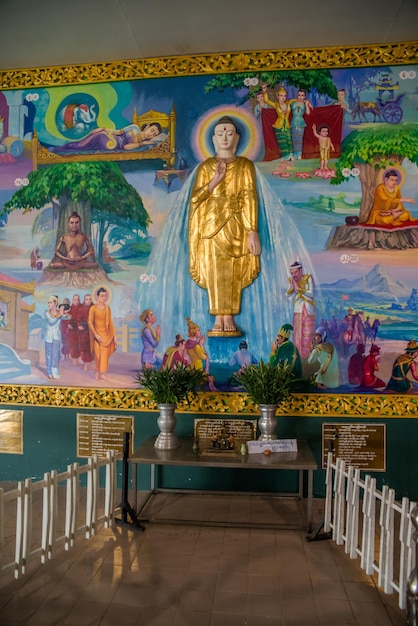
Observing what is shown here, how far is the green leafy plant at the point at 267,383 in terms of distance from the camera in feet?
16.3

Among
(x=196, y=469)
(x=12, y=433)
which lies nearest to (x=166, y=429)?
(x=196, y=469)

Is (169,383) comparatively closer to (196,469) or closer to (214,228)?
(196,469)

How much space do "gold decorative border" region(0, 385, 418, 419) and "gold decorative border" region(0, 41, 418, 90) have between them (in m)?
3.61

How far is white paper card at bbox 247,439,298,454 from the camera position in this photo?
4809 millimetres

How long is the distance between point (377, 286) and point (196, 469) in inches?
111

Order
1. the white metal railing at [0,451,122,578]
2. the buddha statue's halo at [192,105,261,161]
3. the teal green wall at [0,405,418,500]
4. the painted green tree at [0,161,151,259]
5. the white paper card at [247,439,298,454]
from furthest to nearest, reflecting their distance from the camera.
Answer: the painted green tree at [0,161,151,259] → the buddha statue's halo at [192,105,261,161] → the teal green wall at [0,405,418,500] → the white paper card at [247,439,298,454] → the white metal railing at [0,451,122,578]

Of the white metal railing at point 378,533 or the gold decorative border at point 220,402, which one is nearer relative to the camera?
the white metal railing at point 378,533

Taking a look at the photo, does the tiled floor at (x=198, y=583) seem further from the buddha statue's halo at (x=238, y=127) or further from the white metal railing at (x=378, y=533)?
the buddha statue's halo at (x=238, y=127)

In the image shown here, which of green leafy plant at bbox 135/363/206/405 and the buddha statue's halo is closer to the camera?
green leafy plant at bbox 135/363/206/405

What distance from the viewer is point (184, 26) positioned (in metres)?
5.15

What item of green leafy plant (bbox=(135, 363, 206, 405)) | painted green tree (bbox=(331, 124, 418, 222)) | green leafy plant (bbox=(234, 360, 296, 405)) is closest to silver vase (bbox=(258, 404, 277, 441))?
green leafy plant (bbox=(234, 360, 296, 405))

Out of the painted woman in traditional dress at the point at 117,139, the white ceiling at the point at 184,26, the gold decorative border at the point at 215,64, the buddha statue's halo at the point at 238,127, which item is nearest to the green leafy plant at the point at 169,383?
the buddha statue's halo at the point at 238,127

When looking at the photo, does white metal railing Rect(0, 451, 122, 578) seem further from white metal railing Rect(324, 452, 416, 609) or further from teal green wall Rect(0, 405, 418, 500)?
white metal railing Rect(324, 452, 416, 609)

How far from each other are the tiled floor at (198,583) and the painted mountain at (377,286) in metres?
2.51
